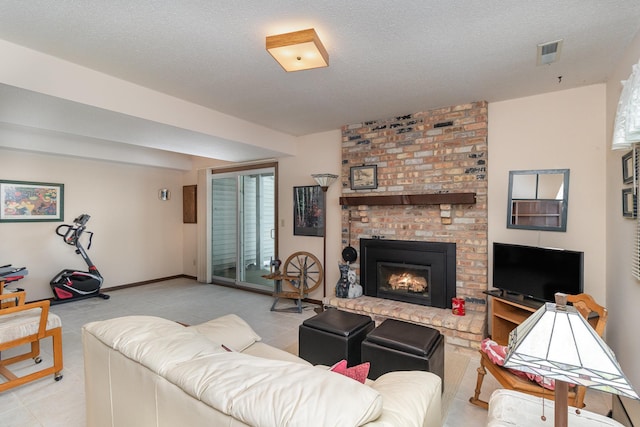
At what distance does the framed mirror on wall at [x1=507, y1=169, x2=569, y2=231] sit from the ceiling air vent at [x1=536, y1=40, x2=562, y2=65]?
3.78ft

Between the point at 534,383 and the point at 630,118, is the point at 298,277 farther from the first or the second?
the point at 630,118

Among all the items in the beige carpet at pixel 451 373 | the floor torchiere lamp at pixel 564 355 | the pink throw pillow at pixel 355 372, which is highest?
the floor torchiere lamp at pixel 564 355

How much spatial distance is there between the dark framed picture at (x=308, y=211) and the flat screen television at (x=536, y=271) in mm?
2346

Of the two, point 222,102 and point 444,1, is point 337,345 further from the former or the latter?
point 222,102

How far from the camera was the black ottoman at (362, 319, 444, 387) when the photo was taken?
6.91 ft

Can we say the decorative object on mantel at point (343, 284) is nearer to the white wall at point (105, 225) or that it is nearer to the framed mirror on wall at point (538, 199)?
the framed mirror on wall at point (538, 199)

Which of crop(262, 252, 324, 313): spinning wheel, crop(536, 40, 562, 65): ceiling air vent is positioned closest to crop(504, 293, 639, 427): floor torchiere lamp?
crop(536, 40, 562, 65): ceiling air vent

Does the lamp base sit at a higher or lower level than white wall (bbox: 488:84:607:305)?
lower

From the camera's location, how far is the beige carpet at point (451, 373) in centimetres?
230

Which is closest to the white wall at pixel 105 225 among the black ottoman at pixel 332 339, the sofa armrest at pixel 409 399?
the black ottoman at pixel 332 339

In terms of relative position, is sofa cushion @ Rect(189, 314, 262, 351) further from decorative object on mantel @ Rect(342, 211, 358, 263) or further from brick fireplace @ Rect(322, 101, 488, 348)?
decorative object on mantel @ Rect(342, 211, 358, 263)

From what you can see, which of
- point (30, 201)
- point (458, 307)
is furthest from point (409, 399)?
point (30, 201)

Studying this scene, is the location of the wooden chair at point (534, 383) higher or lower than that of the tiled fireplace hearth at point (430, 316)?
higher

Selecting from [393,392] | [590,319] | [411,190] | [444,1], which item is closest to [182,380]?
[393,392]
